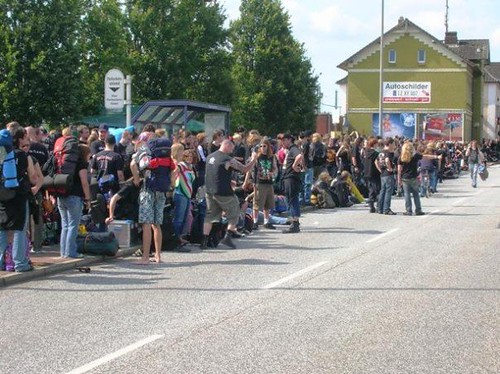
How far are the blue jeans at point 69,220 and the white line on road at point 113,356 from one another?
5101mm

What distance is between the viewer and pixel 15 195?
1117 centimetres

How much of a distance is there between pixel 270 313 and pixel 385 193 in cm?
1311

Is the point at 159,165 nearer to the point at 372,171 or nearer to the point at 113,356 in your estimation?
the point at 113,356

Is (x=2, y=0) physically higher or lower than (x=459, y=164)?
higher

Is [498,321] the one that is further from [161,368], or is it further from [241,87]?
[241,87]

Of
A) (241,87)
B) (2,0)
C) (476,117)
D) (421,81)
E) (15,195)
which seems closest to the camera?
(15,195)

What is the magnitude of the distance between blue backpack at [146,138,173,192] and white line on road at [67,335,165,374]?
5001 millimetres

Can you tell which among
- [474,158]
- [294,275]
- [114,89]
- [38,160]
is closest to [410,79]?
[474,158]

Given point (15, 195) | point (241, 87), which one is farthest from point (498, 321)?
point (241, 87)

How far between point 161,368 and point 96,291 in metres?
3.87

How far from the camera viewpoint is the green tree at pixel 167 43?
175 ft

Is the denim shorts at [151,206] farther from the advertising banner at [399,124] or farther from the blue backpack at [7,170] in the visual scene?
the advertising banner at [399,124]

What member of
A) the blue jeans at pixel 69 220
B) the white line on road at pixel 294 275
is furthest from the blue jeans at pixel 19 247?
the white line on road at pixel 294 275

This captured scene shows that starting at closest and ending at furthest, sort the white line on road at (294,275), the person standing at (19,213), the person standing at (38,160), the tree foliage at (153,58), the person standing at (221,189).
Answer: the white line on road at (294,275) < the person standing at (19,213) < the person standing at (38,160) < the person standing at (221,189) < the tree foliage at (153,58)
